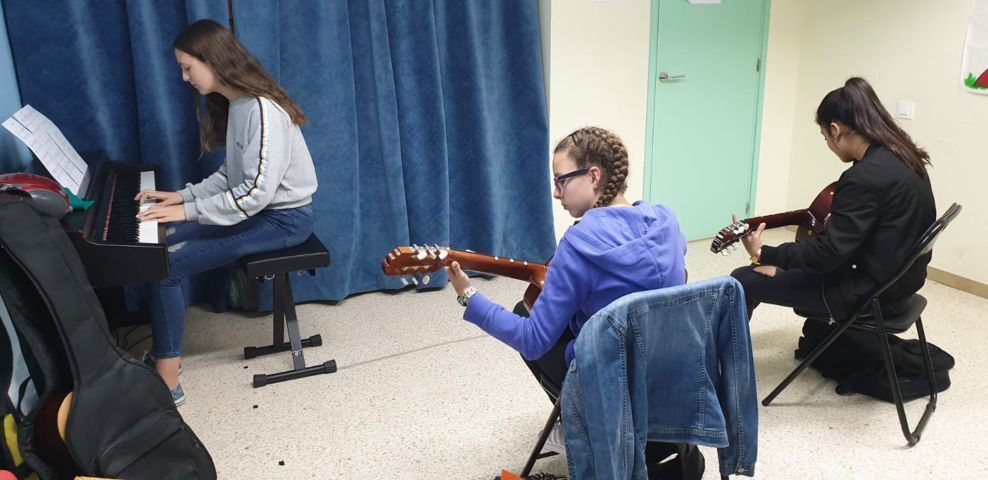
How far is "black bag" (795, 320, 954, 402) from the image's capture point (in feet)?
8.09

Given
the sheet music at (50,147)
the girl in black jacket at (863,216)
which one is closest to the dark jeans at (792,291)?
the girl in black jacket at (863,216)

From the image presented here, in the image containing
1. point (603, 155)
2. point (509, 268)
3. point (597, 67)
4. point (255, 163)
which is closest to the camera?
point (603, 155)

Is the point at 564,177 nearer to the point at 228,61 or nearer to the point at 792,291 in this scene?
the point at 792,291

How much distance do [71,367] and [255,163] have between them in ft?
3.10

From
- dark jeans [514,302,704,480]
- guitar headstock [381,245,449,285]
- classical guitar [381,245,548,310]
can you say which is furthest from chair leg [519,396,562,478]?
guitar headstock [381,245,449,285]

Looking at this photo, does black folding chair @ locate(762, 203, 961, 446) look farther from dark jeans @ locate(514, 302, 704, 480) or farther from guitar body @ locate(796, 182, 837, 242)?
dark jeans @ locate(514, 302, 704, 480)

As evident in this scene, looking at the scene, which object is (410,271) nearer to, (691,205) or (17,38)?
(17,38)

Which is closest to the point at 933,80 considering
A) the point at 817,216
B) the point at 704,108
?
the point at 704,108

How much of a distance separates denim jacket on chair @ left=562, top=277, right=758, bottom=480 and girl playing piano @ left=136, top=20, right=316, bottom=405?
1394 millimetres

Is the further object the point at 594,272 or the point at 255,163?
the point at 255,163

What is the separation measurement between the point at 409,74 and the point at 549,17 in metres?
0.70

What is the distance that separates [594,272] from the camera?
1570 millimetres

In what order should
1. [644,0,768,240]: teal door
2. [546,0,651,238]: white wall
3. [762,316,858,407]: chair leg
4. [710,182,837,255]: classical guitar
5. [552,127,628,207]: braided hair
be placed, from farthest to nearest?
[644,0,768,240]: teal door < [546,0,651,238]: white wall < [710,182,837,255]: classical guitar < [762,316,858,407]: chair leg < [552,127,628,207]: braided hair

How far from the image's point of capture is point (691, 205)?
416 cm
